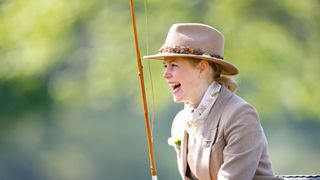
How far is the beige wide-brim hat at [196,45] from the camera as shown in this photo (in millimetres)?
2570

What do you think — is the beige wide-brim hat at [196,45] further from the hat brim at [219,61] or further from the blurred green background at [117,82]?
the blurred green background at [117,82]

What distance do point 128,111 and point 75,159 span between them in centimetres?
49

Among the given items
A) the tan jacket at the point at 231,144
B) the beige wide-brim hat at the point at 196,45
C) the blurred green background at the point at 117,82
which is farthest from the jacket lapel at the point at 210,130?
the blurred green background at the point at 117,82

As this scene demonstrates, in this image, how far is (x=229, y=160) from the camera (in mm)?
2449

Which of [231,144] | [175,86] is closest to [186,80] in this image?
[175,86]

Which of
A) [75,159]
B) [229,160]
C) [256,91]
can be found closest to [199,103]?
[229,160]

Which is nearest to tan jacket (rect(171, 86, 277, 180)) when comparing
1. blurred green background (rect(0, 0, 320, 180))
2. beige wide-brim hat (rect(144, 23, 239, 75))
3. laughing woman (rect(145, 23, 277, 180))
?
laughing woman (rect(145, 23, 277, 180))

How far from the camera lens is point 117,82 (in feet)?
15.6

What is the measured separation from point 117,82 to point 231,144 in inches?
93.1

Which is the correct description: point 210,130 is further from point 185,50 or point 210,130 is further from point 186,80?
point 185,50

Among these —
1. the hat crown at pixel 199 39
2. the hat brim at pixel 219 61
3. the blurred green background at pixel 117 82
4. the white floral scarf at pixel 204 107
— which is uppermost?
the hat crown at pixel 199 39

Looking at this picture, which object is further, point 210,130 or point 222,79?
point 222,79

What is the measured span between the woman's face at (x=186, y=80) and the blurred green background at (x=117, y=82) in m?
→ 1.97

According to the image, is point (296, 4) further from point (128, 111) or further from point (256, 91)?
point (128, 111)
